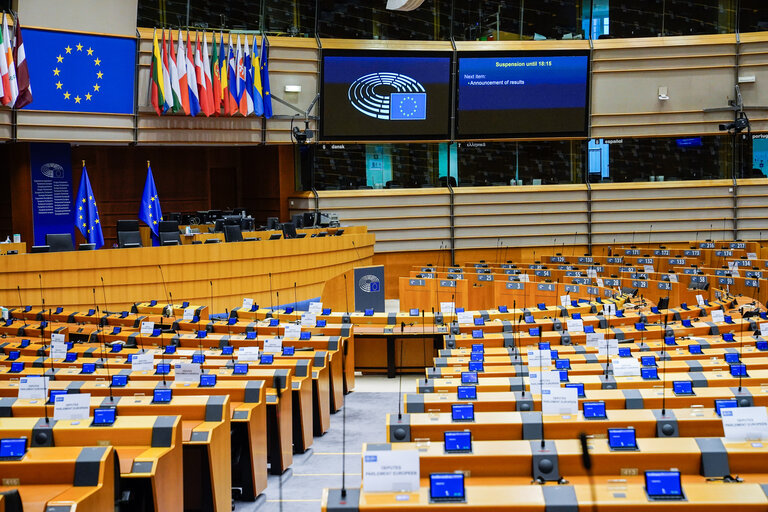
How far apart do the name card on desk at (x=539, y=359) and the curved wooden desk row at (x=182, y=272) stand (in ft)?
31.3

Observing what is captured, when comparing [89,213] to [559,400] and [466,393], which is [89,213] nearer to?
[466,393]

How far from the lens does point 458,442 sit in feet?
18.8

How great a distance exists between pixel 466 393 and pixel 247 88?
15.9m

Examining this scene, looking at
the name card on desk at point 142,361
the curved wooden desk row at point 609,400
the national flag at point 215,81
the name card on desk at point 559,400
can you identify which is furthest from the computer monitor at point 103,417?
the national flag at point 215,81

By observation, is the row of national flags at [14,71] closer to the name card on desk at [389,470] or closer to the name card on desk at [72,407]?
the name card on desk at [72,407]

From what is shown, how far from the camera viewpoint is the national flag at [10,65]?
17719 mm

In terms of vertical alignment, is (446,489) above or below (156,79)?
below

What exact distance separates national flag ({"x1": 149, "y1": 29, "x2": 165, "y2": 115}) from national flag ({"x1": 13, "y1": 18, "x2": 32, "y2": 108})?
9.80 feet

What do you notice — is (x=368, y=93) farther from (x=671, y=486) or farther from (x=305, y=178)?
(x=671, y=486)

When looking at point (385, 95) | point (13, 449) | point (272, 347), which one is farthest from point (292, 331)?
point (385, 95)

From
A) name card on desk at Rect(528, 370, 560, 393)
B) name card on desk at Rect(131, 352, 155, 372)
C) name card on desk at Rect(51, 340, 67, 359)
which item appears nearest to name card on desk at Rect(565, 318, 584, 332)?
name card on desk at Rect(528, 370, 560, 393)

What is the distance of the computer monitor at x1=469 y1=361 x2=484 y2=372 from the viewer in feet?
30.5

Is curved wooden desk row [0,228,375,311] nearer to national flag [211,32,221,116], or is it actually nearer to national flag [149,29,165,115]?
national flag [211,32,221,116]

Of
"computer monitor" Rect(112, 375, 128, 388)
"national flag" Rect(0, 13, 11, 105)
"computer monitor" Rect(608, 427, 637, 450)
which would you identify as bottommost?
"computer monitor" Rect(112, 375, 128, 388)
